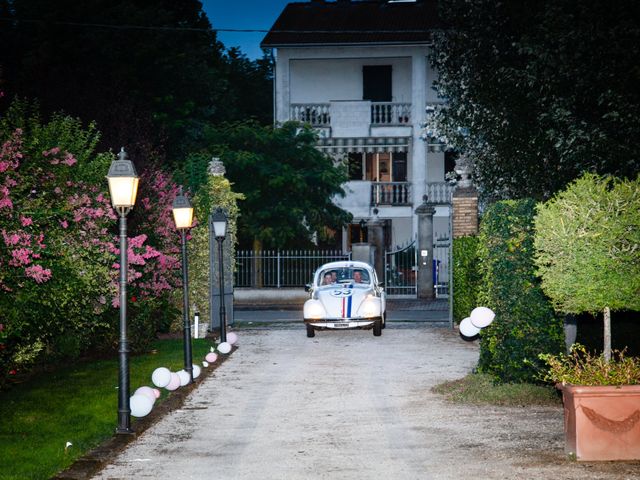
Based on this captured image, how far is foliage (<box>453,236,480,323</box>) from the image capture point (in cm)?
2153

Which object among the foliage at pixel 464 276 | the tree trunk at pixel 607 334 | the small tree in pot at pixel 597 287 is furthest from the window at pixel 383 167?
the small tree in pot at pixel 597 287

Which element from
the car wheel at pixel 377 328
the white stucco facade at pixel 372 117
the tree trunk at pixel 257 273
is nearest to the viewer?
the car wheel at pixel 377 328

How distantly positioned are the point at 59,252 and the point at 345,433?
20.0 feet

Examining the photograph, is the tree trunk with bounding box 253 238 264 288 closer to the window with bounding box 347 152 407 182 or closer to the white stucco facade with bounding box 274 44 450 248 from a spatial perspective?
the white stucco facade with bounding box 274 44 450 248

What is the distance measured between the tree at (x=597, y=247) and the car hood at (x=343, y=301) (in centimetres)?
1232

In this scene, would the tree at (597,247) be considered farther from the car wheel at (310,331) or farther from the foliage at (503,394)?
the car wheel at (310,331)

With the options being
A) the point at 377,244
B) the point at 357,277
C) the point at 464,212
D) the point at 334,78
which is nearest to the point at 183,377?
the point at 357,277

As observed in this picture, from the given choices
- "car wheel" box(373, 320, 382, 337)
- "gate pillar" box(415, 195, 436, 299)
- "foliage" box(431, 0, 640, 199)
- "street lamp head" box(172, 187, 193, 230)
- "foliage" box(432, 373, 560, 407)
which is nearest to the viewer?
"foliage" box(432, 373, 560, 407)

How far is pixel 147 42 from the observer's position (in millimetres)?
38531

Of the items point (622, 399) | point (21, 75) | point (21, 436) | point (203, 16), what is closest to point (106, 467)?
point (21, 436)

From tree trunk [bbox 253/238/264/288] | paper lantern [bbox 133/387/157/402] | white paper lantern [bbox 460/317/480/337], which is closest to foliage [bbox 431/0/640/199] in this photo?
white paper lantern [bbox 460/317/480/337]

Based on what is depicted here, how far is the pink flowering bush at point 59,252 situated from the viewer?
1280 cm

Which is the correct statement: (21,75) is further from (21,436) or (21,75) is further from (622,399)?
(622,399)

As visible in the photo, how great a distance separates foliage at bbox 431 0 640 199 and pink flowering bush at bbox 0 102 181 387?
25.7 ft
